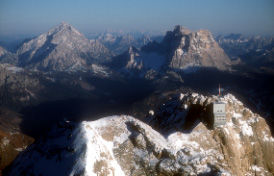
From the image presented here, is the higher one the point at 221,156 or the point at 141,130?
the point at 141,130

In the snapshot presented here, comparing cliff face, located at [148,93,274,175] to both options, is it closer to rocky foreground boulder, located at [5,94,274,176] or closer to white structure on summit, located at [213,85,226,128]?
rocky foreground boulder, located at [5,94,274,176]

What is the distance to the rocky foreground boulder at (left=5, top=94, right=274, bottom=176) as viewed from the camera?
56.1m

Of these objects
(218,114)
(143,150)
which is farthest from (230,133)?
(143,150)

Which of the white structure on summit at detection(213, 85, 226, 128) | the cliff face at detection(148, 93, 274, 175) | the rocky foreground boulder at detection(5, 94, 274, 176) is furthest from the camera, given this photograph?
the white structure on summit at detection(213, 85, 226, 128)

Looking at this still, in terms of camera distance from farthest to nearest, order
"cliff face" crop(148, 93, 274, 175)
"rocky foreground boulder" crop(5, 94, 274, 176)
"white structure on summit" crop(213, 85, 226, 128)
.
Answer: "white structure on summit" crop(213, 85, 226, 128)
"cliff face" crop(148, 93, 274, 175)
"rocky foreground boulder" crop(5, 94, 274, 176)

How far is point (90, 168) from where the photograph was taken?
172 ft

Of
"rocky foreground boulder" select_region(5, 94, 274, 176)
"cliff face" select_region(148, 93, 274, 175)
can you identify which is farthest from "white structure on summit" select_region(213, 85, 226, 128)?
"rocky foreground boulder" select_region(5, 94, 274, 176)

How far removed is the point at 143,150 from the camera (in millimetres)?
64188

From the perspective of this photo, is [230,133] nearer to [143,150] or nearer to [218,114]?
[218,114]

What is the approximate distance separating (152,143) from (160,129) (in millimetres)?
27449

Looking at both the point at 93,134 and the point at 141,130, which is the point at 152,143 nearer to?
the point at 141,130

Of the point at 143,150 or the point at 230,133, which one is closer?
the point at 143,150

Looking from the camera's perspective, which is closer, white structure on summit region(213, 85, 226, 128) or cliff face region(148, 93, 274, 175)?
cliff face region(148, 93, 274, 175)

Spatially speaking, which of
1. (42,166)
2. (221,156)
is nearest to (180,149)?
(221,156)
